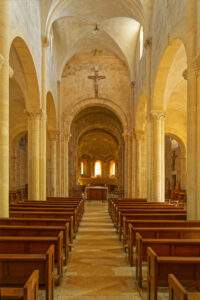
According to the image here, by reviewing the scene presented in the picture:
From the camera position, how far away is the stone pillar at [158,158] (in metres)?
16.5

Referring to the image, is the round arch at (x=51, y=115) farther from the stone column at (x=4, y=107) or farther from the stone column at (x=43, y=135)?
the stone column at (x=4, y=107)

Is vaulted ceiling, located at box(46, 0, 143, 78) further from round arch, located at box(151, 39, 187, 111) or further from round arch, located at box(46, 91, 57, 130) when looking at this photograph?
round arch, located at box(151, 39, 187, 111)

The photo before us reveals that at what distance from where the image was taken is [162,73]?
614 inches

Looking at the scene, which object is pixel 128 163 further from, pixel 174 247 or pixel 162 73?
pixel 174 247

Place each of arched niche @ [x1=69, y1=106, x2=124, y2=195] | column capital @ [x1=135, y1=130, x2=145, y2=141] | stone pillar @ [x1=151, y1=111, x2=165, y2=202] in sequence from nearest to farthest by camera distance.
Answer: stone pillar @ [x1=151, y1=111, x2=165, y2=202]
column capital @ [x1=135, y1=130, x2=145, y2=141]
arched niche @ [x1=69, y1=106, x2=124, y2=195]

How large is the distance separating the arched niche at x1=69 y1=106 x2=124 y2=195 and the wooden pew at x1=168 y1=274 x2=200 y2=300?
2900cm

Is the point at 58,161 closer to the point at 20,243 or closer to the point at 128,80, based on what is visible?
the point at 128,80

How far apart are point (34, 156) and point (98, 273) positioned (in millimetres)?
10146

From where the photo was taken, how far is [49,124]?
2536cm

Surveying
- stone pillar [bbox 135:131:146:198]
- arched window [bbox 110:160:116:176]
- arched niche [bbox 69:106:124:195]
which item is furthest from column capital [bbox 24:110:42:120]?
arched window [bbox 110:160:116:176]

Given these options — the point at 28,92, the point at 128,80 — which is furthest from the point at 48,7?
the point at 128,80

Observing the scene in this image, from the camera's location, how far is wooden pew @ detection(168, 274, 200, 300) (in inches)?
132

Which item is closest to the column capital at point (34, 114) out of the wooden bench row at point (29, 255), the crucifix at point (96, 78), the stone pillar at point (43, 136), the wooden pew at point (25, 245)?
the stone pillar at point (43, 136)

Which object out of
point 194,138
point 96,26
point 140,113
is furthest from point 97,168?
point 194,138
